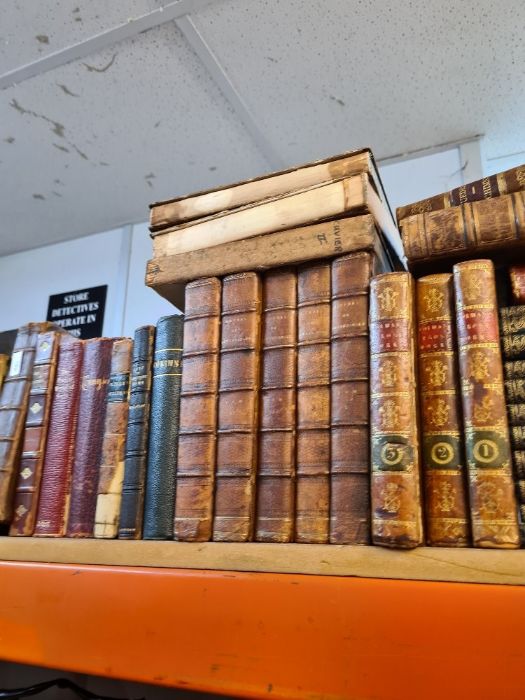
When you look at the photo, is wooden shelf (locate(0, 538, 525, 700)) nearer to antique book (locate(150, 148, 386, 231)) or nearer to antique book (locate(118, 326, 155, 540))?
antique book (locate(118, 326, 155, 540))

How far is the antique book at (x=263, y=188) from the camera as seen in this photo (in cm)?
67

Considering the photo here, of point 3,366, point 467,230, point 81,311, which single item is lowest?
point 3,366

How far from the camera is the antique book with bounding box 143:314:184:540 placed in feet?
2.12

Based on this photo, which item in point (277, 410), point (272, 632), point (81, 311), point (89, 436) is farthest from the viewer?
point (81, 311)

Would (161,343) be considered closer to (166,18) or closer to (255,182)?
(255,182)

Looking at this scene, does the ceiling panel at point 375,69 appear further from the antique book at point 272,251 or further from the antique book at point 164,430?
the antique book at point 164,430

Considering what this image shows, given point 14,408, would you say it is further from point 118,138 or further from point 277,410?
point 118,138

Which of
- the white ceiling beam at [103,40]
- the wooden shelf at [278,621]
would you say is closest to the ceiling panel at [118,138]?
the white ceiling beam at [103,40]

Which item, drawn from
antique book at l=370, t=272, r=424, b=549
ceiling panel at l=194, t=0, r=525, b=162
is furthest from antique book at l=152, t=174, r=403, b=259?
ceiling panel at l=194, t=0, r=525, b=162

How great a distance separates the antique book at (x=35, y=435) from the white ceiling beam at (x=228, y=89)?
22.6 inches

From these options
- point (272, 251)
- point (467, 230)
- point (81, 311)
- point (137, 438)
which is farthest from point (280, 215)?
point (81, 311)

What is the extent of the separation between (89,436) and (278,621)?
1.17ft

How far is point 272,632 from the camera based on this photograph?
1.71 ft

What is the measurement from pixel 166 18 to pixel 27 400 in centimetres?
68
